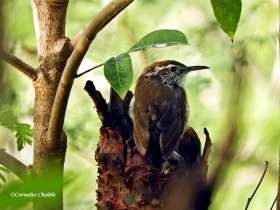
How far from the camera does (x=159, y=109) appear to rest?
88 cm

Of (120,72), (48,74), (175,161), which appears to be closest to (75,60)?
(120,72)

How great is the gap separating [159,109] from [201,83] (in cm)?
10

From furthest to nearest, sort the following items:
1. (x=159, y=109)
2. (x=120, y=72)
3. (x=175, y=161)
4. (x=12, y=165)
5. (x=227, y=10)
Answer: (x=159, y=109) < (x=175, y=161) < (x=12, y=165) < (x=120, y=72) < (x=227, y=10)

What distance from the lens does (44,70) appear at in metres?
0.76

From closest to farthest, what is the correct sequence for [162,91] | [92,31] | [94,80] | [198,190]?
[92,31], [198,190], [94,80], [162,91]

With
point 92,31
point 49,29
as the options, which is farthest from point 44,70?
point 92,31

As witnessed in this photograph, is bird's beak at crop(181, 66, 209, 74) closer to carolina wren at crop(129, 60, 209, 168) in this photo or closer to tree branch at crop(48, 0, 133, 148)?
carolina wren at crop(129, 60, 209, 168)

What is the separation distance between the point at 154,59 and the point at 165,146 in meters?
0.20

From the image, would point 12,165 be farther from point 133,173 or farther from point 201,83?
point 201,83

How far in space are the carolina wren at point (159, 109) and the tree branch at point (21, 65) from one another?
18 centimetres

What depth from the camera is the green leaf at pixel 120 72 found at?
56 cm

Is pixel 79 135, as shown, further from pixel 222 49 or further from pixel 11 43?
pixel 222 49

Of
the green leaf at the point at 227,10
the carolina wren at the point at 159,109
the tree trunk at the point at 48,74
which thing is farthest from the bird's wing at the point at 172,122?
the green leaf at the point at 227,10

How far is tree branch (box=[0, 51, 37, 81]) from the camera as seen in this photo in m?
0.68
